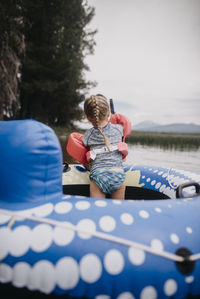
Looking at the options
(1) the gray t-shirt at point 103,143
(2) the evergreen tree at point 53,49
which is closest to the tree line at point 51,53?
(2) the evergreen tree at point 53,49

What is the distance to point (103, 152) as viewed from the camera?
1402mm

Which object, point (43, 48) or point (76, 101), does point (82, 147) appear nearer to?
point (43, 48)

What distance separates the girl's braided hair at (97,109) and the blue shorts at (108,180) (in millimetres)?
173

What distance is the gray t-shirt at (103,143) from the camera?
54.5 inches

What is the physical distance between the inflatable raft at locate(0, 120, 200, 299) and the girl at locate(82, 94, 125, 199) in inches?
15.9

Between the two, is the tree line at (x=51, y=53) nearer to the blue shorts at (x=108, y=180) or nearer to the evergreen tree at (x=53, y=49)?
the evergreen tree at (x=53, y=49)

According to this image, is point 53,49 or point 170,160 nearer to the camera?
point 170,160

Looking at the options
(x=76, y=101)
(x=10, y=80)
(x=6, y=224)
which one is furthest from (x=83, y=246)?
(x=76, y=101)

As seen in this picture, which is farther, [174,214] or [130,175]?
[130,175]

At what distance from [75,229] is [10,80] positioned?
690cm

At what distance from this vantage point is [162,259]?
0.77 m

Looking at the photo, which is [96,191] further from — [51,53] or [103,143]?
[51,53]

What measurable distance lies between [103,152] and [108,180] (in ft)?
0.65

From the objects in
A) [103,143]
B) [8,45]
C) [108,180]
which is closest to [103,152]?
[103,143]
